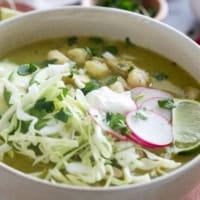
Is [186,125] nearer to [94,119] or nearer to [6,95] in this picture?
[94,119]

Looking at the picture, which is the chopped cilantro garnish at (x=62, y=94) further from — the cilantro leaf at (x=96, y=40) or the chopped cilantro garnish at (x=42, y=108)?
the cilantro leaf at (x=96, y=40)

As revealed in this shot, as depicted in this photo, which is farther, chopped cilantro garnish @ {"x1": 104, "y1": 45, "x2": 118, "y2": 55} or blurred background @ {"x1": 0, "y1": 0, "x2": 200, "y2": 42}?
blurred background @ {"x1": 0, "y1": 0, "x2": 200, "y2": 42}

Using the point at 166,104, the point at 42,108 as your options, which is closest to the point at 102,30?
the point at 166,104

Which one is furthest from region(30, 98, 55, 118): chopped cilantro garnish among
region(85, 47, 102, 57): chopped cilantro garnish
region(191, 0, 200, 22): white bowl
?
region(191, 0, 200, 22): white bowl

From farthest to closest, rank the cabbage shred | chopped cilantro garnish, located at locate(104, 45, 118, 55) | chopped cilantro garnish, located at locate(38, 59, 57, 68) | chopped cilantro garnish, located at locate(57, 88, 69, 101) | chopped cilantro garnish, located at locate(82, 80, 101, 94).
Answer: chopped cilantro garnish, located at locate(104, 45, 118, 55) → chopped cilantro garnish, located at locate(38, 59, 57, 68) → chopped cilantro garnish, located at locate(82, 80, 101, 94) → chopped cilantro garnish, located at locate(57, 88, 69, 101) → the cabbage shred

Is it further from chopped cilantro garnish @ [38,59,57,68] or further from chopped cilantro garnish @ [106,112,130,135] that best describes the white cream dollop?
chopped cilantro garnish @ [38,59,57,68]
